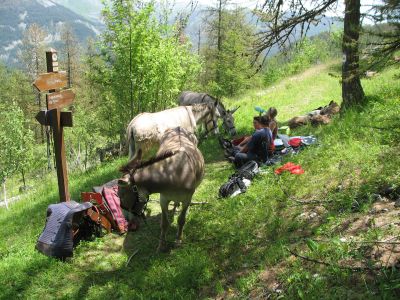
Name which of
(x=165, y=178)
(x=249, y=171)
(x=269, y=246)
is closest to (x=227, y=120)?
(x=249, y=171)

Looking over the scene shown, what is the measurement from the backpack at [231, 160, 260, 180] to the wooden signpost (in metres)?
3.69

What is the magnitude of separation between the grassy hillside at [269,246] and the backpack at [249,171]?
0.23 metres

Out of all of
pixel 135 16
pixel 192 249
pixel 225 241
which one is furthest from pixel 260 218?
pixel 135 16

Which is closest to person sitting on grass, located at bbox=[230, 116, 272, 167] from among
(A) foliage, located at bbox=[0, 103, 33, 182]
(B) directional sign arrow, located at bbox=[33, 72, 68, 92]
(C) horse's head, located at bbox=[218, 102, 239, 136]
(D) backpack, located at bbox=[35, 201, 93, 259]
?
(C) horse's head, located at bbox=[218, 102, 239, 136]

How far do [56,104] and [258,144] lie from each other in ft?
15.0

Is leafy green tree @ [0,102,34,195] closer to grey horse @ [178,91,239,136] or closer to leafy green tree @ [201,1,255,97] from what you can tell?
leafy green tree @ [201,1,255,97]

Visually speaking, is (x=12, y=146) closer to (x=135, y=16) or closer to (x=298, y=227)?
(x=135, y=16)

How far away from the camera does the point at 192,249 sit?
6023 millimetres

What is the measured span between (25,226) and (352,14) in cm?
956

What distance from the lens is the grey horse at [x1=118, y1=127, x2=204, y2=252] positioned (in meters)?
5.58

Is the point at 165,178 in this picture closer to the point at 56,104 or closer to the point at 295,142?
the point at 56,104

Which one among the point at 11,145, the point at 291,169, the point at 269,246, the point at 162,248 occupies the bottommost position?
the point at 11,145

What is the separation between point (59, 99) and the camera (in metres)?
7.24

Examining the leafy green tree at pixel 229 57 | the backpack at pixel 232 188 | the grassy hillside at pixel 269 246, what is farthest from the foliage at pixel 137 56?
the backpack at pixel 232 188
